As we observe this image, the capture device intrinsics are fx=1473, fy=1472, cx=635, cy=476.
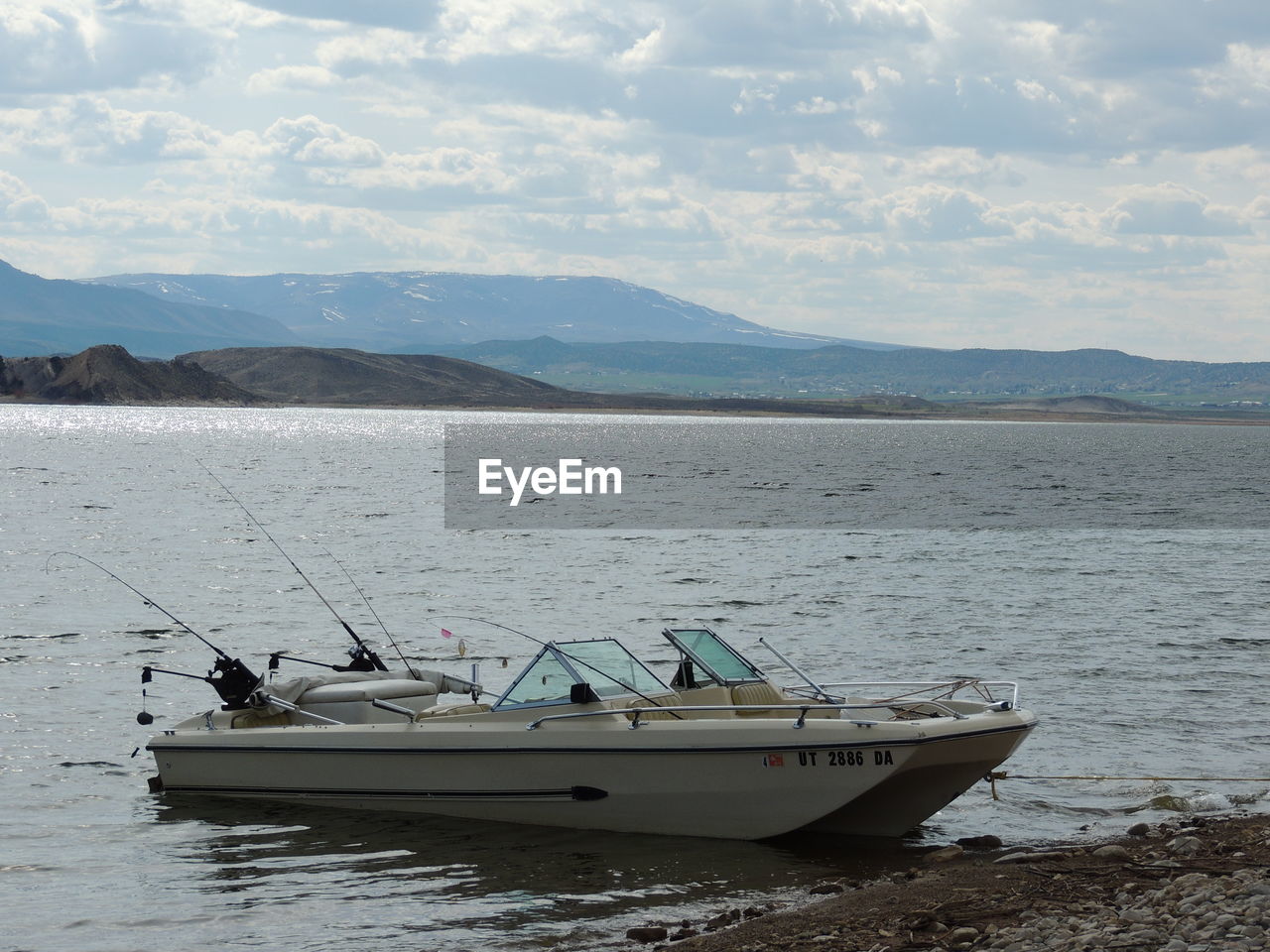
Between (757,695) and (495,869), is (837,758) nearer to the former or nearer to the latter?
(757,695)

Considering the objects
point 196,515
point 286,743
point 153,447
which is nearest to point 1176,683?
point 286,743

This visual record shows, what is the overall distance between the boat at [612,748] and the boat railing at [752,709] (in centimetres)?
2

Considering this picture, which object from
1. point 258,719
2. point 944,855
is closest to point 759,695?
point 944,855

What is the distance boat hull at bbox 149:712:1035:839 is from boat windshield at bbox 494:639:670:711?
1.01 feet

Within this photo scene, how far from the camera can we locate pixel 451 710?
15.4 meters

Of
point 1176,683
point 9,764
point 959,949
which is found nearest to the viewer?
point 959,949

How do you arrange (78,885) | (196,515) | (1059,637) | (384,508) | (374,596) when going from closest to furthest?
(78,885) → (1059,637) → (374,596) → (196,515) → (384,508)

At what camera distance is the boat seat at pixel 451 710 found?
1535cm

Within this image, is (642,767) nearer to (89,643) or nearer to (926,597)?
(89,643)

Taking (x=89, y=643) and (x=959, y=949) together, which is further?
(x=89, y=643)

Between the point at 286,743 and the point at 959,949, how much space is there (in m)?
8.04

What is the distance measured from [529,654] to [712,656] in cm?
1024

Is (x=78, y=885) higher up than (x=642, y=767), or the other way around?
(x=642, y=767)

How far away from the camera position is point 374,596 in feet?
112
